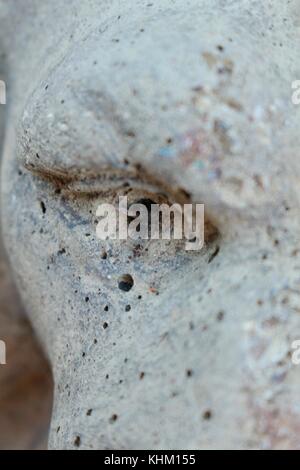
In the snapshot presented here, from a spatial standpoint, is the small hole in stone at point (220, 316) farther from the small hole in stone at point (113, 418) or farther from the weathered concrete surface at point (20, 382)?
the weathered concrete surface at point (20, 382)

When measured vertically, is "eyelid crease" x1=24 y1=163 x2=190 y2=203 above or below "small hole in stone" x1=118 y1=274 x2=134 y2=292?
above

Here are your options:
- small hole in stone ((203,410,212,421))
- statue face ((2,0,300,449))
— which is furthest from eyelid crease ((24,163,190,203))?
small hole in stone ((203,410,212,421))

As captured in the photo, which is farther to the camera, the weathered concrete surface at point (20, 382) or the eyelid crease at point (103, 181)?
the weathered concrete surface at point (20, 382)

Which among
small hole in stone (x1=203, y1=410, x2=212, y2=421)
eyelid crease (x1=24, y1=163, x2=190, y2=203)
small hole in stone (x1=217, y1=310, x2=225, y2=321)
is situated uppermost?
eyelid crease (x1=24, y1=163, x2=190, y2=203)

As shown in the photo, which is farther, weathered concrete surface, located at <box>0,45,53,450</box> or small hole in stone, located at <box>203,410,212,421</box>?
weathered concrete surface, located at <box>0,45,53,450</box>

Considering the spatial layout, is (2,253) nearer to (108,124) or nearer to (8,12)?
(8,12)

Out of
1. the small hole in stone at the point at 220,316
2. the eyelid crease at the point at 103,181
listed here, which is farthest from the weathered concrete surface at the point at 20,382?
the small hole in stone at the point at 220,316

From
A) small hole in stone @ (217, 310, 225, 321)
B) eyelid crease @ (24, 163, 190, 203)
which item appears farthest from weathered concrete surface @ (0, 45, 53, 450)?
small hole in stone @ (217, 310, 225, 321)

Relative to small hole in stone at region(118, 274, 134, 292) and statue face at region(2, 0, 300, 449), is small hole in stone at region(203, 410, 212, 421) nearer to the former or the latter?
statue face at region(2, 0, 300, 449)
